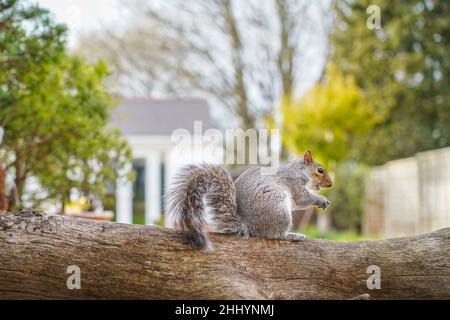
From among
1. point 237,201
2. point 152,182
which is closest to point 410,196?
point 152,182

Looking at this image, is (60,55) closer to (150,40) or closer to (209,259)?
(209,259)

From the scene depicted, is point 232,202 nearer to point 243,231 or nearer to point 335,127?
point 243,231

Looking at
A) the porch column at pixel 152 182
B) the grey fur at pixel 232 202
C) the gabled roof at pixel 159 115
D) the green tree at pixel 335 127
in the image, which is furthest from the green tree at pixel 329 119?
the grey fur at pixel 232 202

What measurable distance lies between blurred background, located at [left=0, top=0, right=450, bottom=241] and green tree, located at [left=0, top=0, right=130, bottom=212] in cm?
2

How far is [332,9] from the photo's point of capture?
703 inches

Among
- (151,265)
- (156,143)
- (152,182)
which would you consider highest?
(156,143)

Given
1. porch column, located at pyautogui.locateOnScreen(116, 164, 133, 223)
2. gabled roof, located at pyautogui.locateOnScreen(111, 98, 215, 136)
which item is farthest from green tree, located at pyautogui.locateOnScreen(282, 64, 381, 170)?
porch column, located at pyautogui.locateOnScreen(116, 164, 133, 223)

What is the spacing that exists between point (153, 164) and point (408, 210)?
5.09 metres

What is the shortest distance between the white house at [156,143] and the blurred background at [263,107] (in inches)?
1.4

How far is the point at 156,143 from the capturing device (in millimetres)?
11125

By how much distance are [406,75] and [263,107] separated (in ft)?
15.3

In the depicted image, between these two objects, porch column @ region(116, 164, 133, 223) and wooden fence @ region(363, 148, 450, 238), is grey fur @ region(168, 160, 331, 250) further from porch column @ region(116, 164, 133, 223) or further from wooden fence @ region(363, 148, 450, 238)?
wooden fence @ region(363, 148, 450, 238)

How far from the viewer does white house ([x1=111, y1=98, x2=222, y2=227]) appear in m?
10.9

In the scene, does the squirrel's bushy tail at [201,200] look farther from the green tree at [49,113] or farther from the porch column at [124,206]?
the porch column at [124,206]
